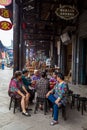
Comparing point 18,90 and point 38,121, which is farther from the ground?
point 18,90

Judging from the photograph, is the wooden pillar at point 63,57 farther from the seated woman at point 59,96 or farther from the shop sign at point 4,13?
the seated woman at point 59,96

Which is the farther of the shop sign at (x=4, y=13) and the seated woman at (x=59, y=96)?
the shop sign at (x=4, y=13)

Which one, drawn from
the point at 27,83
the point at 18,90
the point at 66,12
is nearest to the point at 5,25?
the point at 66,12

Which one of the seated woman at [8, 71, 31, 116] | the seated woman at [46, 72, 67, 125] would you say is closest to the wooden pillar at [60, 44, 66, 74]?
the seated woman at [8, 71, 31, 116]

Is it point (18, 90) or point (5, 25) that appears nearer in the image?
point (18, 90)

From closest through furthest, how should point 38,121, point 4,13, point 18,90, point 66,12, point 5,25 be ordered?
1. point 38,121
2. point 18,90
3. point 66,12
4. point 4,13
5. point 5,25

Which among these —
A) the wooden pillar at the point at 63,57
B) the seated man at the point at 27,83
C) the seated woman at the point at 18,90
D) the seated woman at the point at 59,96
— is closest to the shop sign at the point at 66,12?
the seated man at the point at 27,83

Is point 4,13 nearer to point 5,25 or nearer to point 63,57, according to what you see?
point 5,25

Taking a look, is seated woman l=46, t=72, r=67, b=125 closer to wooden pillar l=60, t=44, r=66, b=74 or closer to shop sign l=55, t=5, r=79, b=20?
shop sign l=55, t=5, r=79, b=20

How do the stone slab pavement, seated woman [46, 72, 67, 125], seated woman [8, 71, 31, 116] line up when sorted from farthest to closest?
seated woman [8, 71, 31, 116]
seated woman [46, 72, 67, 125]
the stone slab pavement

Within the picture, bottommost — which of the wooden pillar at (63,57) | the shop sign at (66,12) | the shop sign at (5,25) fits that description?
the wooden pillar at (63,57)

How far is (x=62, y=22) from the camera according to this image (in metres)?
14.7

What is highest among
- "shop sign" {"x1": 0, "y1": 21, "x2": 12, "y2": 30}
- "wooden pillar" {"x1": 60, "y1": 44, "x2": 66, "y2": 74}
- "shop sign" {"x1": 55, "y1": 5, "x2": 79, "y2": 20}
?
"shop sign" {"x1": 55, "y1": 5, "x2": 79, "y2": 20}

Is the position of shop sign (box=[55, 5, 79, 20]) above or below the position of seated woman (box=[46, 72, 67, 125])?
above
